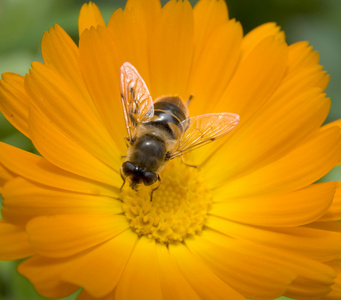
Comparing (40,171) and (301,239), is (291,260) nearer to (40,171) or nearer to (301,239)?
(301,239)

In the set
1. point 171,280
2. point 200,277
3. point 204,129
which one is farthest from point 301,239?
point 204,129

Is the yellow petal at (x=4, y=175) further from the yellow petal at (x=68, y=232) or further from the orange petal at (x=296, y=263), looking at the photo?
the orange petal at (x=296, y=263)

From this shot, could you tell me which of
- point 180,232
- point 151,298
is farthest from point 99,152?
point 151,298

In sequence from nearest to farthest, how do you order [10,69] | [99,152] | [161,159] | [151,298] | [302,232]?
[151,298]
[302,232]
[161,159]
[99,152]
[10,69]

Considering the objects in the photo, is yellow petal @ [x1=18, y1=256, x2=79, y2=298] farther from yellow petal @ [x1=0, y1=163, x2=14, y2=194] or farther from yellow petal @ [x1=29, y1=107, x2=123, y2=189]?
yellow petal @ [x1=29, y1=107, x2=123, y2=189]

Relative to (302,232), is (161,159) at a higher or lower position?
higher

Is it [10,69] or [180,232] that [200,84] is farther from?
[10,69]
